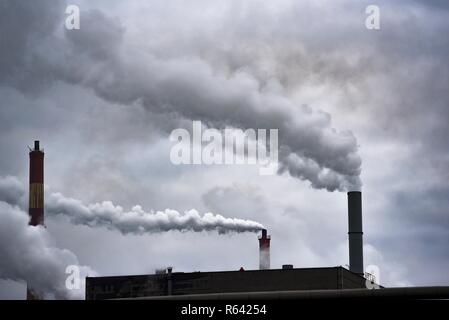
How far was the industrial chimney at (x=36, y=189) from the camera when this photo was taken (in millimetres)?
84125

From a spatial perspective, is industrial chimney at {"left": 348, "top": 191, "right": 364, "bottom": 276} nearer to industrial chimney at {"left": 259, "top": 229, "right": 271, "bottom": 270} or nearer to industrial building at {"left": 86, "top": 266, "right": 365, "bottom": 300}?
industrial building at {"left": 86, "top": 266, "right": 365, "bottom": 300}

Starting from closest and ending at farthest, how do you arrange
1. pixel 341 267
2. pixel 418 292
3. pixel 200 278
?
pixel 418 292, pixel 341 267, pixel 200 278

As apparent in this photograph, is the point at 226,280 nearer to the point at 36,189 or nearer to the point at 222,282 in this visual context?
the point at 222,282

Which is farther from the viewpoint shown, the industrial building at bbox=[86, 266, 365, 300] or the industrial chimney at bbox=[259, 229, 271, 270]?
the industrial chimney at bbox=[259, 229, 271, 270]

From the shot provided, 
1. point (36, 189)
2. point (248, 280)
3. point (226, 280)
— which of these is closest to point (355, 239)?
point (248, 280)

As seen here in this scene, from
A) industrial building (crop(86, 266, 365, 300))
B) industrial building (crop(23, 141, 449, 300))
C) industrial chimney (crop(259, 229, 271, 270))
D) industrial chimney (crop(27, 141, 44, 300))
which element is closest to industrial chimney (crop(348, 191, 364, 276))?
industrial building (crop(23, 141, 449, 300))

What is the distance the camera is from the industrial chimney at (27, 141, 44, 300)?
276 ft

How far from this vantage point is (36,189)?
3305 inches
